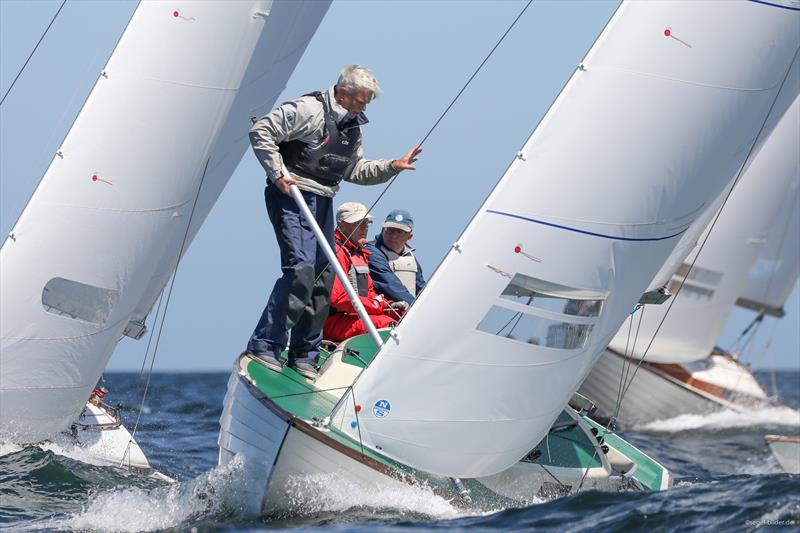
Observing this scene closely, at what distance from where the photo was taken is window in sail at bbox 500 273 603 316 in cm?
640

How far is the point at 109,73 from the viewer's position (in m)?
7.70

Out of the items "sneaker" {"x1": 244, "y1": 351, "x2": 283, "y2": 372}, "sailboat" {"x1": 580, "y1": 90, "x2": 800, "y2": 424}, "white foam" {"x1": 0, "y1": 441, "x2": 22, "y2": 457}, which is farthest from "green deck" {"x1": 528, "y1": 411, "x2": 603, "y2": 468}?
"sailboat" {"x1": 580, "y1": 90, "x2": 800, "y2": 424}

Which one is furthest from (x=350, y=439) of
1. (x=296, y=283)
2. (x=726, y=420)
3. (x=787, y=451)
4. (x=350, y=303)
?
(x=726, y=420)

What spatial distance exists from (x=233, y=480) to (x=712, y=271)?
11.1m

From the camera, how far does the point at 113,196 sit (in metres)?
7.68

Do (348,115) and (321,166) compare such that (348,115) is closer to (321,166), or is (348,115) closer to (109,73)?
(321,166)

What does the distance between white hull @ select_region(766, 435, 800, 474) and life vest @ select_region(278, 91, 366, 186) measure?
5.47 meters

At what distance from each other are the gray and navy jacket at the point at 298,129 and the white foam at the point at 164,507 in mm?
1521

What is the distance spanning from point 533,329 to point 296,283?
1285 mm

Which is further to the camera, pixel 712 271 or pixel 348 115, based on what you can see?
pixel 712 271

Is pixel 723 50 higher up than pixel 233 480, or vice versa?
pixel 723 50

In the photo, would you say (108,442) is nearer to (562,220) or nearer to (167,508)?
(167,508)

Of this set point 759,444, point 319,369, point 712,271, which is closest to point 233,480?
point 319,369

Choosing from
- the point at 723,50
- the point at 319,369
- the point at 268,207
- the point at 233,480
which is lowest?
the point at 233,480
